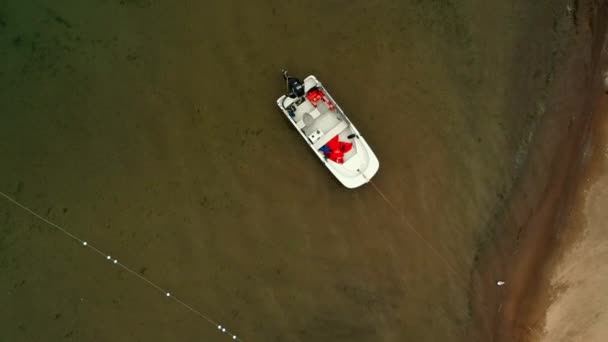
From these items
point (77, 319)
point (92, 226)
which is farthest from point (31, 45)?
point (77, 319)

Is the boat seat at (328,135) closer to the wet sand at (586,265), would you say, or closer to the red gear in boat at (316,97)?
the red gear in boat at (316,97)

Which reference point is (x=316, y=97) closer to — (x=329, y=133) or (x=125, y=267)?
(x=329, y=133)

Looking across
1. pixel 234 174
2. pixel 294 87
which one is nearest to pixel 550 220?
pixel 294 87

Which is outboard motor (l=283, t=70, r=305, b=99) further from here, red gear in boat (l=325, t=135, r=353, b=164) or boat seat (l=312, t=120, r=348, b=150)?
red gear in boat (l=325, t=135, r=353, b=164)

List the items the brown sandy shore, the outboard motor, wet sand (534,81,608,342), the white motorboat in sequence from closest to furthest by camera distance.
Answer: the outboard motor
the white motorboat
wet sand (534,81,608,342)
the brown sandy shore

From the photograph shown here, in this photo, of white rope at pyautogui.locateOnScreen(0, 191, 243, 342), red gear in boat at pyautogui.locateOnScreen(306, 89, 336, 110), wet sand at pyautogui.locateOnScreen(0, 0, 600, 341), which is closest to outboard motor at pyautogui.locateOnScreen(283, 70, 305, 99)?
red gear in boat at pyautogui.locateOnScreen(306, 89, 336, 110)

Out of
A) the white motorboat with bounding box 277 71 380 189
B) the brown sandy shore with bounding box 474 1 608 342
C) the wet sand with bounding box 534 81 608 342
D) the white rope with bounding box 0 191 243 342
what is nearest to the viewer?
the white motorboat with bounding box 277 71 380 189
